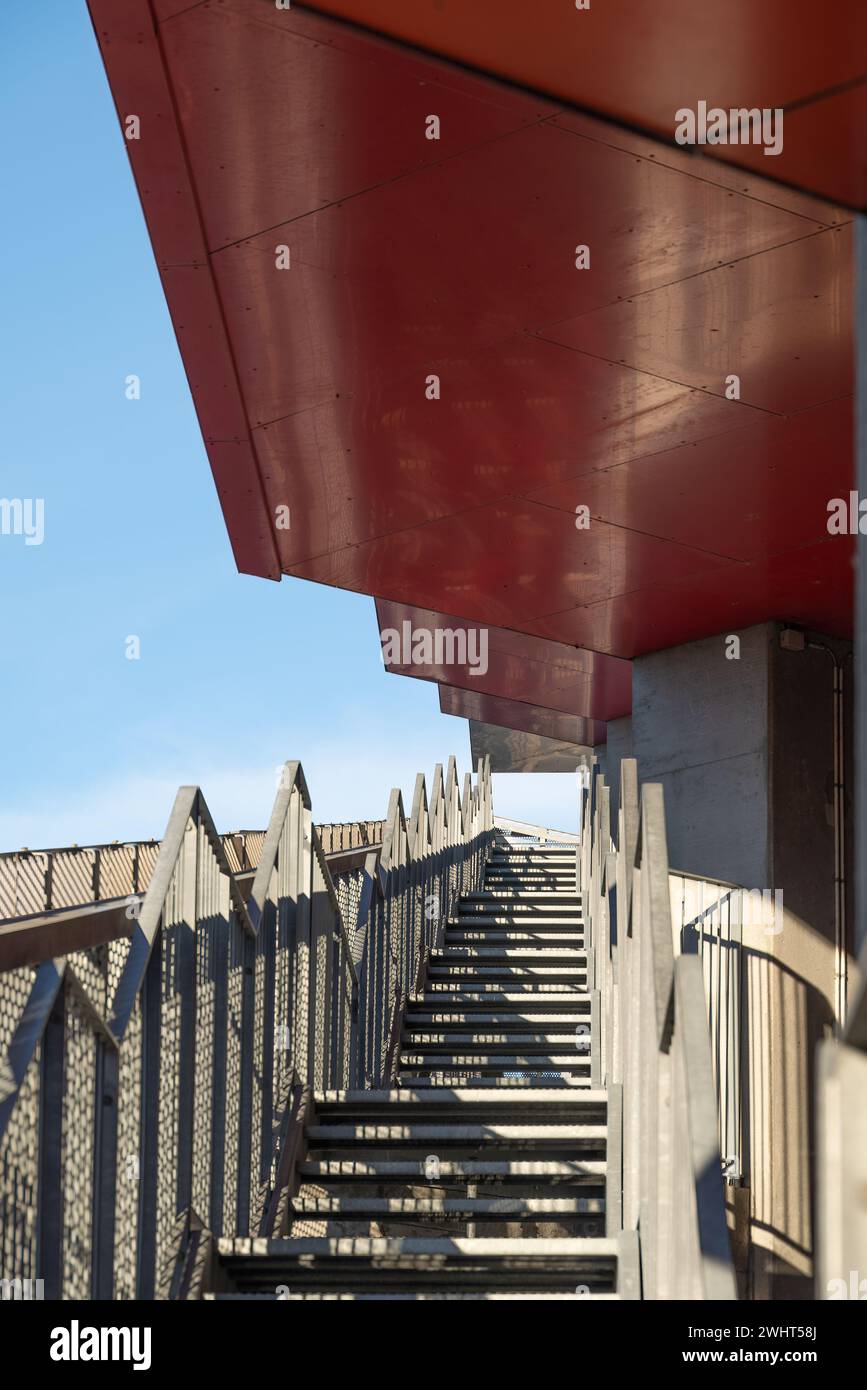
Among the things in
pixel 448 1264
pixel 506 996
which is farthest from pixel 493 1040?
pixel 448 1264

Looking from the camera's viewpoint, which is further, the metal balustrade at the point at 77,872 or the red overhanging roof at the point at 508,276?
Answer: the metal balustrade at the point at 77,872

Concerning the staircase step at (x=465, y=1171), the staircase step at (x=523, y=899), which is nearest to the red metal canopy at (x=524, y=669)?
the staircase step at (x=523, y=899)

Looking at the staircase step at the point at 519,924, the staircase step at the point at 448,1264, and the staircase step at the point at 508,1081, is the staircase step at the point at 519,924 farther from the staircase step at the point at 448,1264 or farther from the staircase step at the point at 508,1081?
the staircase step at the point at 448,1264

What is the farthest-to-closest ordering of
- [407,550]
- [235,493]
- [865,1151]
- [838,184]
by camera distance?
[407,550], [235,493], [838,184], [865,1151]

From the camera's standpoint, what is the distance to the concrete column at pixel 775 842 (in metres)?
9.70

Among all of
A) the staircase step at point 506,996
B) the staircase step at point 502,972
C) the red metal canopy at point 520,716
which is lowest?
the staircase step at point 506,996

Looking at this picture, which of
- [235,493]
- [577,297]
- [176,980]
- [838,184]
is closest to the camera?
[176,980]

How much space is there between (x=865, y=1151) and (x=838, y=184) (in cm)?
511

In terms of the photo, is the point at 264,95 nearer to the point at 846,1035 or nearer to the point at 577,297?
the point at 577,297

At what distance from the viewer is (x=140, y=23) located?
4859 millimetres

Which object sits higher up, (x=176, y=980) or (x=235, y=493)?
(x=235, y=493)

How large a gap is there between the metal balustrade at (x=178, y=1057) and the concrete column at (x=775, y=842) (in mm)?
3191

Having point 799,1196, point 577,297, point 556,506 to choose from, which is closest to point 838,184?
point 577,297

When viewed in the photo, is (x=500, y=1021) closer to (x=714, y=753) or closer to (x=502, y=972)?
(x=502, y=972)
